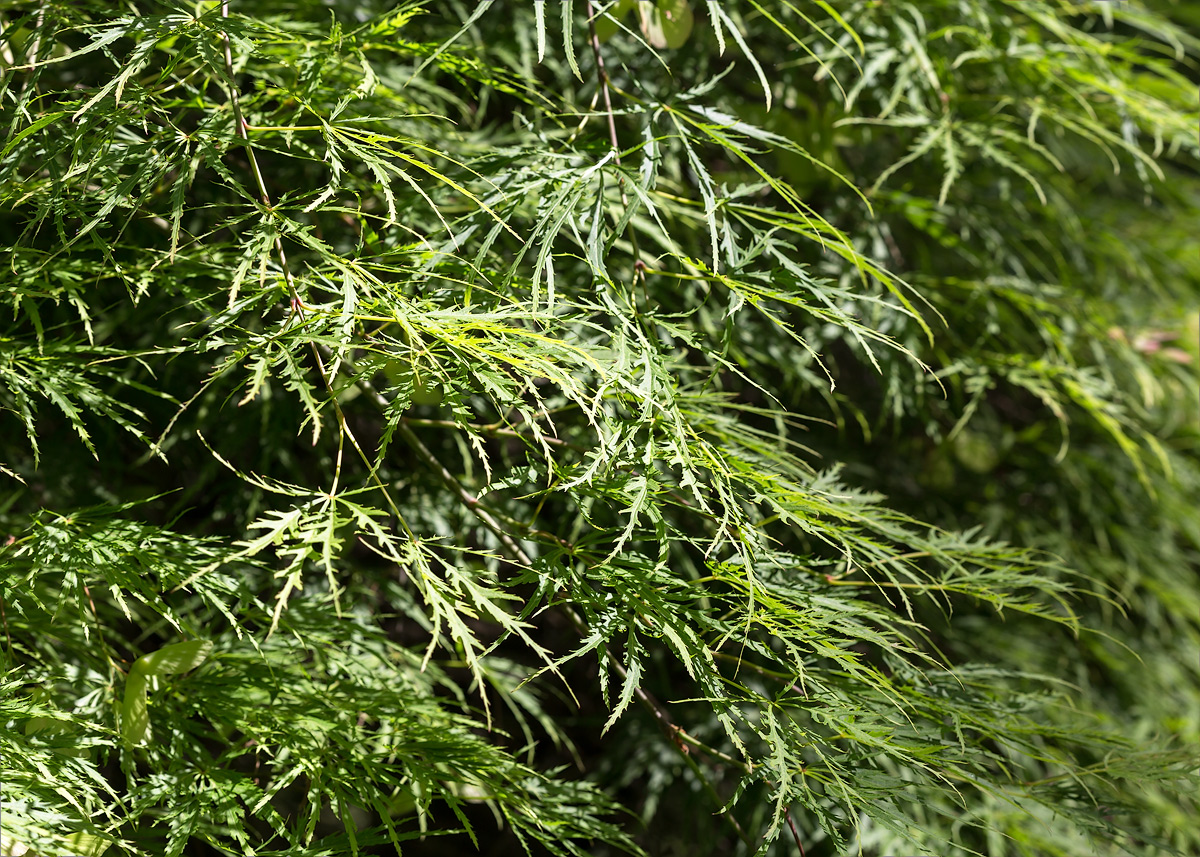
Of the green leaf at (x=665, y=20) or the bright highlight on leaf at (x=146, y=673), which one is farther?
the green leaf at (x=665, y=20)

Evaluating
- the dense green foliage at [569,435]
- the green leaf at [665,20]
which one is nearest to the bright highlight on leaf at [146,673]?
the dense green foliage at [569,435]

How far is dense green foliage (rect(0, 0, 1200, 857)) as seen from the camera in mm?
530

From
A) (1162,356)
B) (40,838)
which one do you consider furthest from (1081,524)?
(40,838)

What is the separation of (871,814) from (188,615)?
0.54 meters

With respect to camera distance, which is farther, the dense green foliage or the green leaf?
the green leaf

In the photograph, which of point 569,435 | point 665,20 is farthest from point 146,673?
point 665,20

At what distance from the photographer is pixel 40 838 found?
479 millimetres

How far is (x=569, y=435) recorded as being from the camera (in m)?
0.80

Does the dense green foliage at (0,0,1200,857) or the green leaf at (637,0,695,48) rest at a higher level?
the green leaf at (637,0,695,48)

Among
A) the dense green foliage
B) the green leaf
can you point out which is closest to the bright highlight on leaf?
the dense green foliage

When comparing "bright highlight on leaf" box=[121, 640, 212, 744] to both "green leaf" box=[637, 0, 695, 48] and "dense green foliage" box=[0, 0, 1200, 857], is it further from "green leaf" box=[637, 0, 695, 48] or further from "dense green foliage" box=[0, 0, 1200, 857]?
"green leaf" box=[637, 0, 695, 48]

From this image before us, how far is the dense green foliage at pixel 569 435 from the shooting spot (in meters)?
0.53

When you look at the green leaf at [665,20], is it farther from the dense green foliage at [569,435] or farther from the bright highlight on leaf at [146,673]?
the bright highlight on leaf at [146,673]

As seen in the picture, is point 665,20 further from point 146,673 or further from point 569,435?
point 146,673
